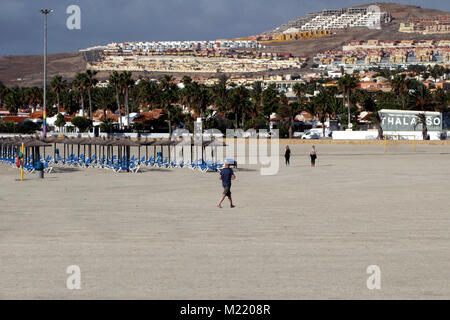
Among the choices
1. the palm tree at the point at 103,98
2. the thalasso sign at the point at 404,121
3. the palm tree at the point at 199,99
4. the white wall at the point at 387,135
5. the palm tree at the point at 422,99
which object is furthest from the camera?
the palm tree at the point at 103,98

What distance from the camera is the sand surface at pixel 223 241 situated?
11.5 m

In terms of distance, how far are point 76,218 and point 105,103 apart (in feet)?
365

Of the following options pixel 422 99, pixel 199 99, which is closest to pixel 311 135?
pixel 422 99

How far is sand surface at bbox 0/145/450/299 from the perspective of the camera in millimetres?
11516

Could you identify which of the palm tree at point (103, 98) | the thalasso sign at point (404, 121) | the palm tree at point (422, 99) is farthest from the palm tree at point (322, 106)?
the palm tree at point (103, 98)

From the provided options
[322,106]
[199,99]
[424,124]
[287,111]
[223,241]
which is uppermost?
[199,99]

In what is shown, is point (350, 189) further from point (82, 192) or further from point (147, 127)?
point (147, 127)

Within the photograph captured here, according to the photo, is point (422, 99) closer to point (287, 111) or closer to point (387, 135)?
point (387, 135)

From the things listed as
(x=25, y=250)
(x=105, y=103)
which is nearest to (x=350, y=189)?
(x=25, y=250)

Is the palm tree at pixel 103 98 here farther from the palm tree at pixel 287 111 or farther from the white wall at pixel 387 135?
the white wall at pixel 387 135

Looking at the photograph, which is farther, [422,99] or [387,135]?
[422,99]

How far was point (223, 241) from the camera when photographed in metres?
15.8

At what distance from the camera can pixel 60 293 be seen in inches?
436

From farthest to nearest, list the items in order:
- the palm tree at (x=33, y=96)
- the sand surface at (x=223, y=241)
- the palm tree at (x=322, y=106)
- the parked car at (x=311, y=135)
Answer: the palm tree at (x=33, y=96) → the palm tree at (x=322, y=106) → the parked car at (x=311, y=135) → the sand surface at (x=223, y=241)
